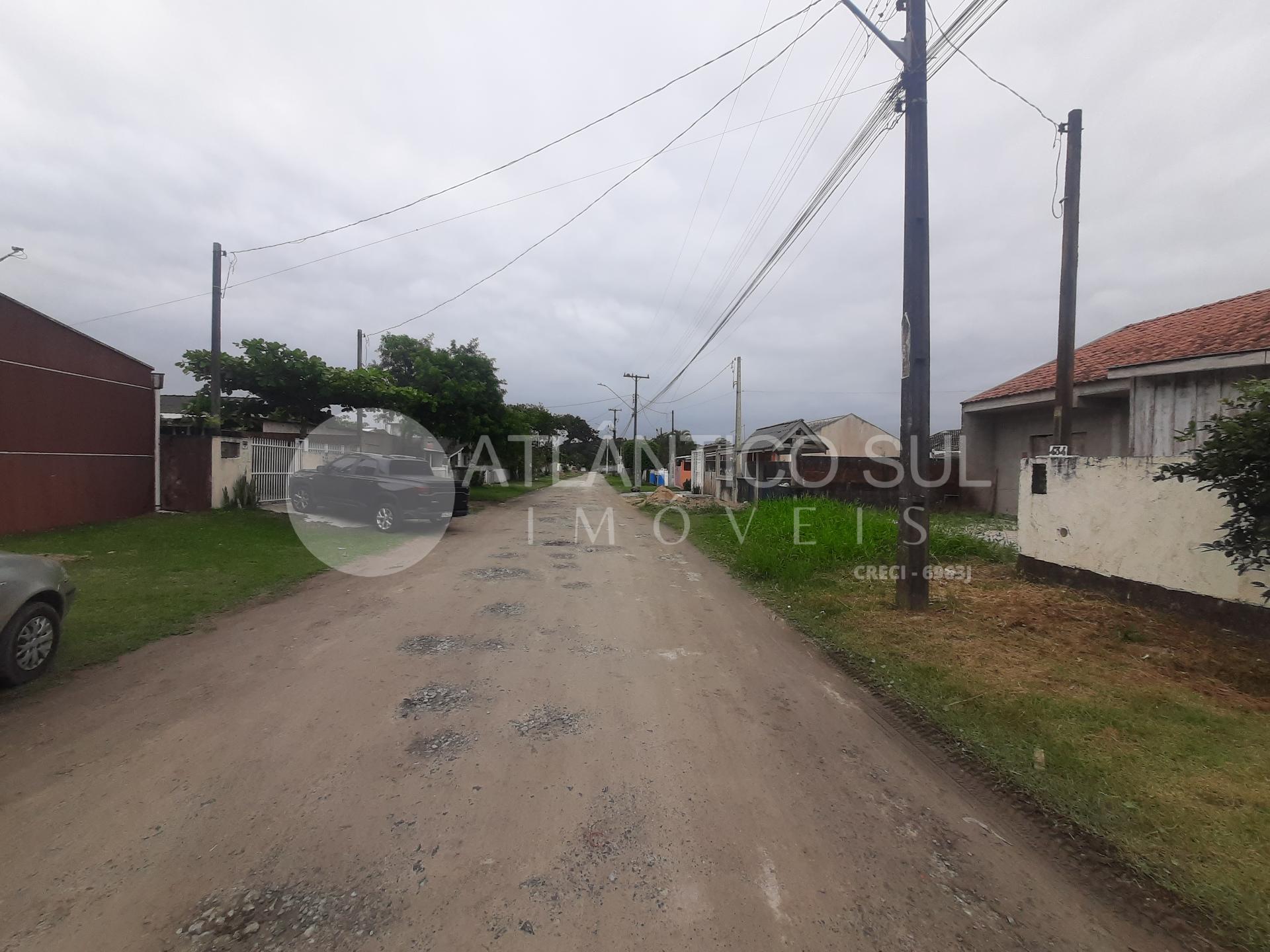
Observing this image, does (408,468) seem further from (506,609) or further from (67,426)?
(506,609)

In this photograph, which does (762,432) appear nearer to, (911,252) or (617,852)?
(911,252)

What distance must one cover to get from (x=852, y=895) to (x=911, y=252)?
6.30 m

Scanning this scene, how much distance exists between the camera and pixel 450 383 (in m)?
17.5

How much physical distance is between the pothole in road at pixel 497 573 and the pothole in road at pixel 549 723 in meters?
4.33

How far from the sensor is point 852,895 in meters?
2.45

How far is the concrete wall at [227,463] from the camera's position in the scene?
13523mm

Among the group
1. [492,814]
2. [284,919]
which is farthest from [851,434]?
[284,919]

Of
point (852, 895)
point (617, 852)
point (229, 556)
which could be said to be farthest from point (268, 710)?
point (229, 556)

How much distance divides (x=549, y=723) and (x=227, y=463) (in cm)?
1333

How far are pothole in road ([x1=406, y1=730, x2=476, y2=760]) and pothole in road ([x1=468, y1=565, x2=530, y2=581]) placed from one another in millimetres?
4605

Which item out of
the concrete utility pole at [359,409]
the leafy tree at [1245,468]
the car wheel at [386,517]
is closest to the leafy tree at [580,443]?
the concrete utility pole at [359,409]

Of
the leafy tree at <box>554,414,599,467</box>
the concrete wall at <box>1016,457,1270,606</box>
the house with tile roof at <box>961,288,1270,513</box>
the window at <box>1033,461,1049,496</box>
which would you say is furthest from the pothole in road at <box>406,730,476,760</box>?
the leafy tree at <box>554,414,599,467</box>

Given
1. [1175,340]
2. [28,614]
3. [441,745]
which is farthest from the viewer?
[1175,340]

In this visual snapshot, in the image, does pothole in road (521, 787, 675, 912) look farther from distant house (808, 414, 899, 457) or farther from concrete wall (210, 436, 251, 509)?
distant house (808, 414, 899, 457)
